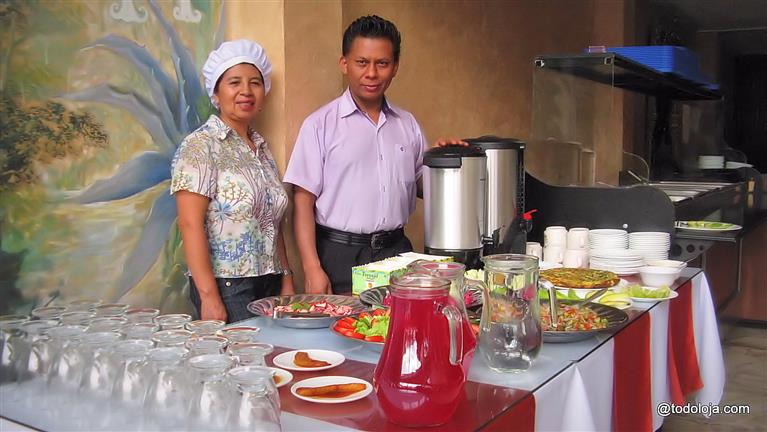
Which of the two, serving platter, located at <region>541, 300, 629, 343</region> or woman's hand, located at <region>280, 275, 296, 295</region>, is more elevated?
serving platter, located at <region>541, 300, 629, 343</region>

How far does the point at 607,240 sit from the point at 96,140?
1.64 metres

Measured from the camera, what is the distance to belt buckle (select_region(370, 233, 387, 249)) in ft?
7.98

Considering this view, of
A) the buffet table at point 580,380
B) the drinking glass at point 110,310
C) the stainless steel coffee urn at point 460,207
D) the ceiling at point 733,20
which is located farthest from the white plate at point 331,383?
the ceiling at point 733,20

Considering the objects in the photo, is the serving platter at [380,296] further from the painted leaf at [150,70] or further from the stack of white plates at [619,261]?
the painted leaf at [150,70]

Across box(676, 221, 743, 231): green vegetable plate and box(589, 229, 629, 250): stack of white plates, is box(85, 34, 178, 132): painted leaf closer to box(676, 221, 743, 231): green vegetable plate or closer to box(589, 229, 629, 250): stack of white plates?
box(589, 229, 629, 250): stack of white plates

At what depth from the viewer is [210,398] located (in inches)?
36.5

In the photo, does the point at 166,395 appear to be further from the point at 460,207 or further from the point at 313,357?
the point at 460,207

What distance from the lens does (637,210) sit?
2688 millimetres

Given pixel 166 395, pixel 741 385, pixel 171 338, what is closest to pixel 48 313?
pixel 171 338

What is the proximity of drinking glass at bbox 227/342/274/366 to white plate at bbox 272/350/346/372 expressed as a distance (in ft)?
0.88

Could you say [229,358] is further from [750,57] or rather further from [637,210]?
[750,57]

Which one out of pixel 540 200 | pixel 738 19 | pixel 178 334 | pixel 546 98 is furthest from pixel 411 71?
pixel 738 19

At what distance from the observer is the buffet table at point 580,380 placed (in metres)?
1.15

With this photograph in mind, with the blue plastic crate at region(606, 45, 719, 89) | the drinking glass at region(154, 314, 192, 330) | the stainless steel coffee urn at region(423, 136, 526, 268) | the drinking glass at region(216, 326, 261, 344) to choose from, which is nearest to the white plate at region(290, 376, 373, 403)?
the drinking glass at region(216, 326, 261, 344)
